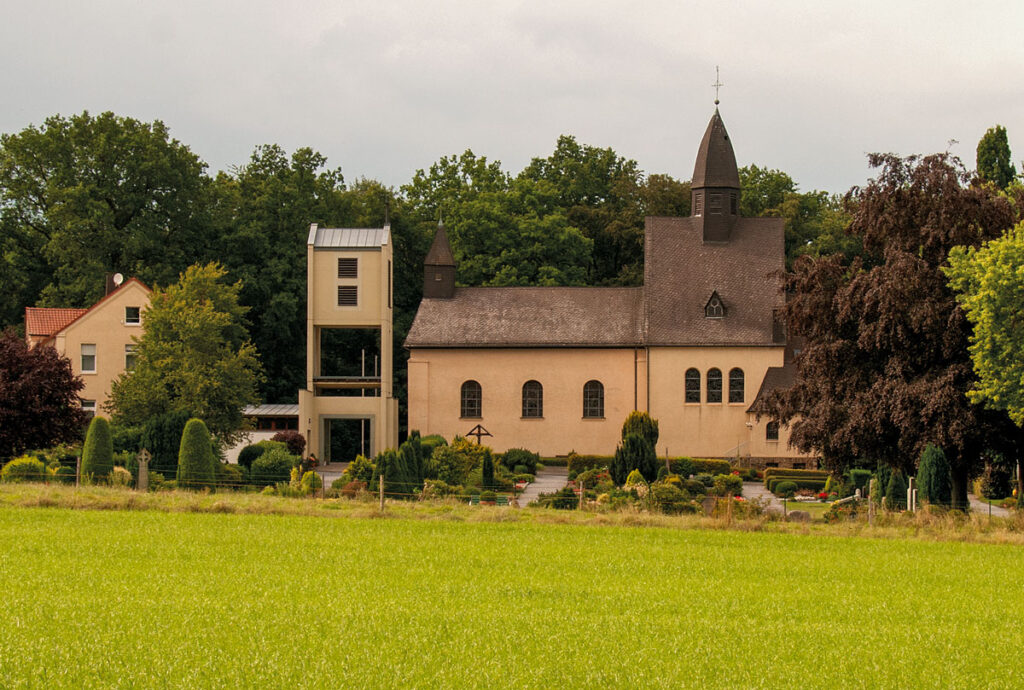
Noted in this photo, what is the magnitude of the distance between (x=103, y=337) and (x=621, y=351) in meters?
21.8

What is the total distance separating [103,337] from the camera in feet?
177

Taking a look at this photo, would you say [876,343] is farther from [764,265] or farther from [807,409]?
[764,265]

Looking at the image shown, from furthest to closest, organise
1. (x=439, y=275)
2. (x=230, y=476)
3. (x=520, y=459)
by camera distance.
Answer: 1. (x=439, y=275)
2. (x=520, y=459)
3. (x=230, y=476)

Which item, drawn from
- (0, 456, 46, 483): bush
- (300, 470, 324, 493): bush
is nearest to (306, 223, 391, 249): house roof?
(300, 470, 324, 493): bush

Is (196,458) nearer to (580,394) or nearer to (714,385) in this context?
(580,394)

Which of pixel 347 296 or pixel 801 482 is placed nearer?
pixel 801 482

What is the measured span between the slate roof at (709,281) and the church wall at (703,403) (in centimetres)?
53

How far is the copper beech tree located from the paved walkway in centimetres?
787

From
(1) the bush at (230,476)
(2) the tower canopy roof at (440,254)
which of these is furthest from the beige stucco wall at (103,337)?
(1) the bush at (230,476)

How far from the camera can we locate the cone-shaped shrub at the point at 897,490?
33.5 meters

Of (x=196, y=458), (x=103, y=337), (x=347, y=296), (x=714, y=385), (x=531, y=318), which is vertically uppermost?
(x=347, y=296)

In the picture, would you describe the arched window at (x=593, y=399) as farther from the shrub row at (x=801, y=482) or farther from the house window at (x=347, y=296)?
the shrub row at (x=801, y=482)

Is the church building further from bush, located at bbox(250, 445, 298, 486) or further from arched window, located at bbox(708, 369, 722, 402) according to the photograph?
bush, located at bbox(250, 445, 298, 486)

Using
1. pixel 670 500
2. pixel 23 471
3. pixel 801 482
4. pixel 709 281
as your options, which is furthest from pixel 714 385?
pixel 23 471
